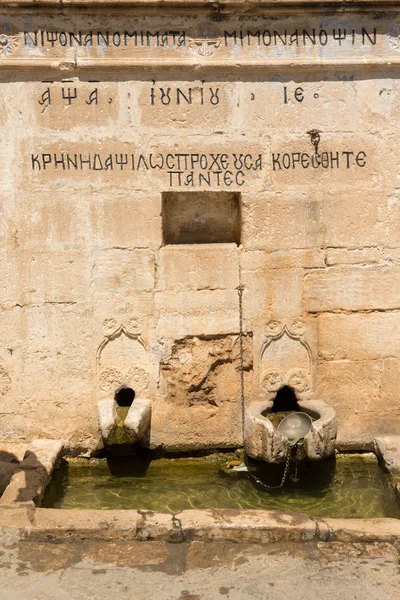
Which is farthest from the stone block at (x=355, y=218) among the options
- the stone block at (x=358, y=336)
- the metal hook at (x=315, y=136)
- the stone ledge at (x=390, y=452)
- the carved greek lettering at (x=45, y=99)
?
the carved greek lettering at (x=45, y=99)

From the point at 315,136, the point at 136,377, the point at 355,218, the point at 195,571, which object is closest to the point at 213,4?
the point at 315,136

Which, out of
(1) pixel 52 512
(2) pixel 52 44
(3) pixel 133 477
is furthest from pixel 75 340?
(2) pixel 52 44

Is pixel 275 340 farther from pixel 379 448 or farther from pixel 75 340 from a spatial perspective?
pixel 75 340

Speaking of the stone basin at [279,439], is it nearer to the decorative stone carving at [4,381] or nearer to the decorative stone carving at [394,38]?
the decorative stone carving at [4,381]

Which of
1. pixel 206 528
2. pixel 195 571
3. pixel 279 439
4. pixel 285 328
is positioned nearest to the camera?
pixel 195 571

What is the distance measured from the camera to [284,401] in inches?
194

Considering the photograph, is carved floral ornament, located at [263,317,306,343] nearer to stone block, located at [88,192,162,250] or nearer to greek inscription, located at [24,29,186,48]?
stone block, located at [88,192,162,250]

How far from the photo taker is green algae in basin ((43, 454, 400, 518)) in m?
4.12

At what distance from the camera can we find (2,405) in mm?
4723

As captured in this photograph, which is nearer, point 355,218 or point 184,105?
point 184,105

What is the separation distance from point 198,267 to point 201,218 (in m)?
0.42

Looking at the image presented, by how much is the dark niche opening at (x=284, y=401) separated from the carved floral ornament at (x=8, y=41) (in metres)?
3.22

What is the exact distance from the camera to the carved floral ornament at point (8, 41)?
4355 millimetres

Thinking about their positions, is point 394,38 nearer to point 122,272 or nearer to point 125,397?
point 122,272
